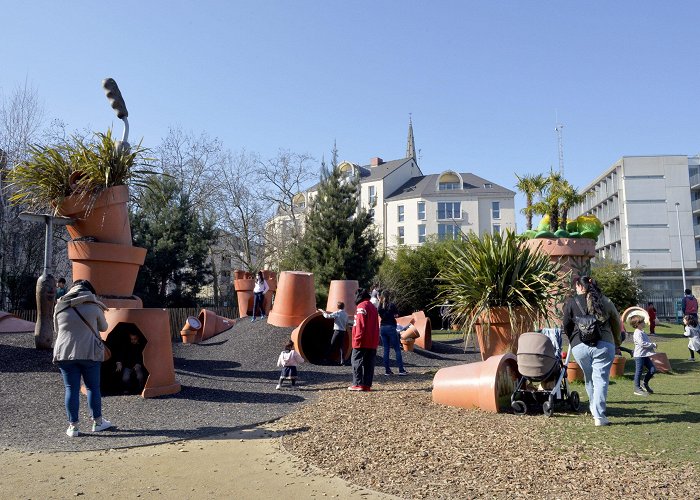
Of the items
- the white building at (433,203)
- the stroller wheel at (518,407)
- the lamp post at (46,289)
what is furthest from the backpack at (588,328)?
the white building at (433,203)

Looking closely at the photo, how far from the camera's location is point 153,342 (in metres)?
8.41

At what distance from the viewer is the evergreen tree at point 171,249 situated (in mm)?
30609

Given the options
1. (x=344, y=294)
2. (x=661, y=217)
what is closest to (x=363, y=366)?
(x=344, y=294)

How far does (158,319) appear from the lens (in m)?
8.50

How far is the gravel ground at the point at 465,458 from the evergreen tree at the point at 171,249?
24.9 m

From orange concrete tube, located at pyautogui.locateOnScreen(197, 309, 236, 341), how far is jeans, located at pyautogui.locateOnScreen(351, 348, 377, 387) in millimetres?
9442

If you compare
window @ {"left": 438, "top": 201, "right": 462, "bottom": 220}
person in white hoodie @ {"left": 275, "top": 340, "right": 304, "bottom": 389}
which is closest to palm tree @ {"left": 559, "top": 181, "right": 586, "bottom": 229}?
person in white hoodie @ {"left": 275, "top": 340, "right": 304, "bottom": 389}

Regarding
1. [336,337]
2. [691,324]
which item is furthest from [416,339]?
[691,324]

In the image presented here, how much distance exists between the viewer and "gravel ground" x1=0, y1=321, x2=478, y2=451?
6.25 meters

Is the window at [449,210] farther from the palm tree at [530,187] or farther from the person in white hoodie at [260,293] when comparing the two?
the person in white hoodie at [260,293]

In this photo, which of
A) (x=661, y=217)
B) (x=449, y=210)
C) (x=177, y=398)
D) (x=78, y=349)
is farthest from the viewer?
(x=661, y=217)

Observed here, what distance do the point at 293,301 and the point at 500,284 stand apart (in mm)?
6689

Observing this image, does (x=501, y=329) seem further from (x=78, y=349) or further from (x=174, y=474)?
(x=78, y=349)

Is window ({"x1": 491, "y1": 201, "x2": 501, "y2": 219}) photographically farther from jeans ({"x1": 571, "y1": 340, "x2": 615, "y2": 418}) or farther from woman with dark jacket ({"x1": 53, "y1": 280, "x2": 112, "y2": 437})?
woman with dark jacket ({"x1": 53, "y1": 280, "x2": 112, "y2": 437})
